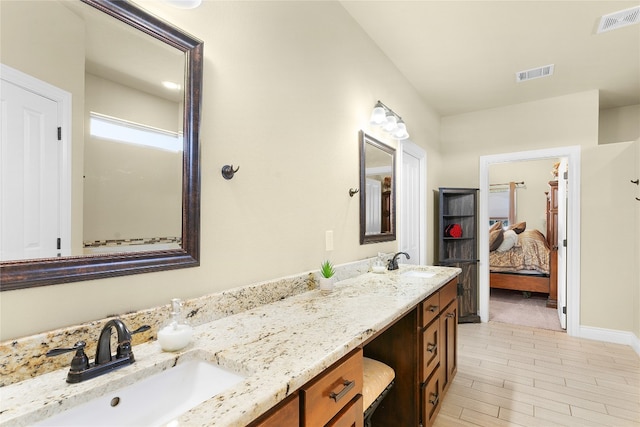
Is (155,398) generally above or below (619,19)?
below

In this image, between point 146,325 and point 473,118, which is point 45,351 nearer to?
point 146,325

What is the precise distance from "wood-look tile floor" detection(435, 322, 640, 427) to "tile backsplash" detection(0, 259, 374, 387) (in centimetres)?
142

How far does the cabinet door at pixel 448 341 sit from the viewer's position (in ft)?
6.97

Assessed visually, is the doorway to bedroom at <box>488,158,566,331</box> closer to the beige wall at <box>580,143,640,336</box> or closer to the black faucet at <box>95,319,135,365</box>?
the beige wall at <box>580,143,640,336</box>

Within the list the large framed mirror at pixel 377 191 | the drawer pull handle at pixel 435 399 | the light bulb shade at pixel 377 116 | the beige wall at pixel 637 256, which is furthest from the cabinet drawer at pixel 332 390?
the beige wall at pixel 637 256

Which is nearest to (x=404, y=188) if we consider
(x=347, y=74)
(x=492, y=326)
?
(x=347, y=74)

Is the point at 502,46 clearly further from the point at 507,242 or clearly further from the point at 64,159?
the point at 507,242

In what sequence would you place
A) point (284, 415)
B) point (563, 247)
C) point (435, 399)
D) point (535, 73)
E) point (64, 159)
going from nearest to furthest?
1. point (284, 415)
2. point (64, 159)
3. point (435, 399)
4. point (535, 73)
5. point (563, 247)

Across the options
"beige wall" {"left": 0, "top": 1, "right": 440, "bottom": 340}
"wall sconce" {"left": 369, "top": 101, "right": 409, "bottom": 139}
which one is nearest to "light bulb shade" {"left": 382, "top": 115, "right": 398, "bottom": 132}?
"wall sconce" {"left": 369, "top": 101, "right": 409, "bottom": 139}

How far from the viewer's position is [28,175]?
0.83 metres

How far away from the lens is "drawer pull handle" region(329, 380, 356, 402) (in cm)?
97

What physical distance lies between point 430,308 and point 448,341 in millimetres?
591

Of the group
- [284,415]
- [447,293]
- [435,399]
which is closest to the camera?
[284,415]

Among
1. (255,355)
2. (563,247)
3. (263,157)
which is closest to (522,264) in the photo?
(563,247)
